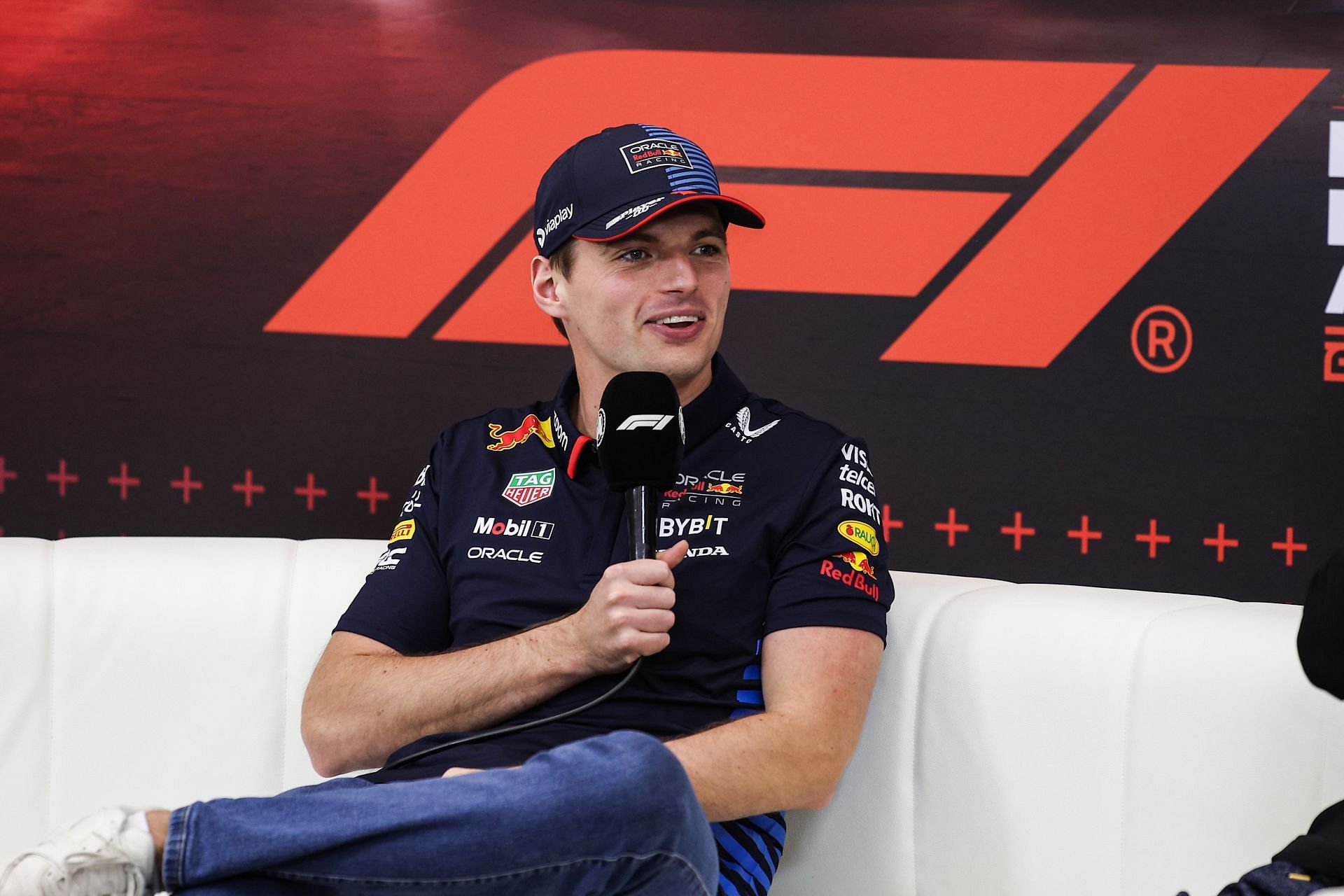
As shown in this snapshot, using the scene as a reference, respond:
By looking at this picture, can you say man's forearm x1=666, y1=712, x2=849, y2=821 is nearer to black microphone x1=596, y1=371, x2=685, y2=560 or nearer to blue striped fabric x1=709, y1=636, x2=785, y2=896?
blue striped fabric x1=709, y1=636, x2=785, y2=896

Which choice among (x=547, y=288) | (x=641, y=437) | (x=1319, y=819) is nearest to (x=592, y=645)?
(x=641, y=437)

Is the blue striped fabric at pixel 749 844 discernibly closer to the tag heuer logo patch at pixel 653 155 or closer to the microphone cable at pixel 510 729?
the microphone cable at pixel 510 729

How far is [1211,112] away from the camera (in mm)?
2145

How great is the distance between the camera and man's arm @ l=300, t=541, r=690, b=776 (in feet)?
4.84

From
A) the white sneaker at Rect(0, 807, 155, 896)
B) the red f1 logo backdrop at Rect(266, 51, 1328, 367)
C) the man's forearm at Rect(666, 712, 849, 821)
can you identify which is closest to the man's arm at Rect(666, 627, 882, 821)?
the man's forearm at Rect(666, 712, 849, 821)

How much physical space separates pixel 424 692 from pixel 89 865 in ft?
1.62

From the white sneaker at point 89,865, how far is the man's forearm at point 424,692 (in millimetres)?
455

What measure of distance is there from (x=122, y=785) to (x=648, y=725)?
0.83 m

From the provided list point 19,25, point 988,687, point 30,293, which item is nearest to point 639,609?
point 988,687

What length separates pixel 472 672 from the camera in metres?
1.62

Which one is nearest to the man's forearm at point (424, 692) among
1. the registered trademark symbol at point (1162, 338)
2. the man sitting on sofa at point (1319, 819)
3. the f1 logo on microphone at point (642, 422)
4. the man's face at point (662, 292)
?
the f1 logo on microphone at point (642, 422)

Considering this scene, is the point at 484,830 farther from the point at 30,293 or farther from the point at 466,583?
the point at 30,293

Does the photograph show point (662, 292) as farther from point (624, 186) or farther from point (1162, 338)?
point (1162, 338)

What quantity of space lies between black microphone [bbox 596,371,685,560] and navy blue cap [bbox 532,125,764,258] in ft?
1.04
